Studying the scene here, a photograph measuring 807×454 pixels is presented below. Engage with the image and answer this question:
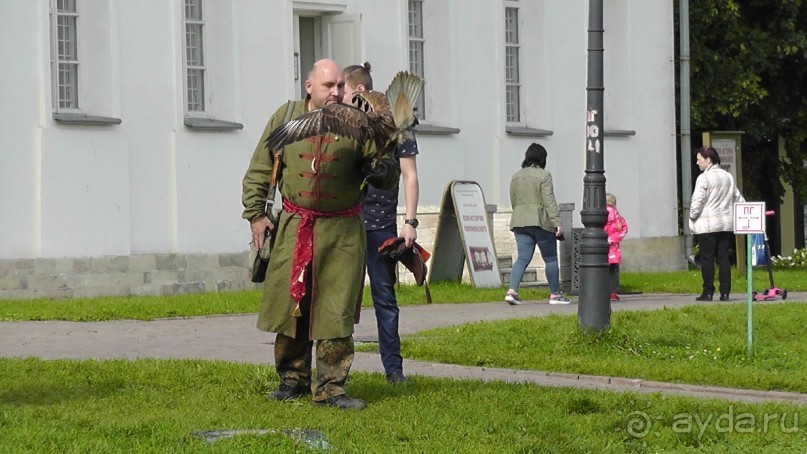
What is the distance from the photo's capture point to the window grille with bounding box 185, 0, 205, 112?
77.9 ft

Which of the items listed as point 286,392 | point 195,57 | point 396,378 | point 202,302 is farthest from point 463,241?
point 286,392

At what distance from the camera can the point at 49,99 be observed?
2144 centimetres

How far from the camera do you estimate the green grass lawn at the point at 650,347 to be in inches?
500

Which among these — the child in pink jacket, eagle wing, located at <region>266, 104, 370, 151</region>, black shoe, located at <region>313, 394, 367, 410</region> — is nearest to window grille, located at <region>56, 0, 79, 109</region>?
the child in pink jacket

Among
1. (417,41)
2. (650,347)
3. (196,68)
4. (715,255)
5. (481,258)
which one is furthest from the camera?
(417,41)

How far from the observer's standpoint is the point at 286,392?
408 inches

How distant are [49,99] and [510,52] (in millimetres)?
9654

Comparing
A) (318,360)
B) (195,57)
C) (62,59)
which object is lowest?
(318,360)

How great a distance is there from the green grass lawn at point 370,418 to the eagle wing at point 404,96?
1.70m

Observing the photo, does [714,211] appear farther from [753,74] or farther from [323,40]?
[753,74]

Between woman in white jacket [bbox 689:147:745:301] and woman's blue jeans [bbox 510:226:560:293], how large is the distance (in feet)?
5.69

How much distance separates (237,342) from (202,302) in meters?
5.06

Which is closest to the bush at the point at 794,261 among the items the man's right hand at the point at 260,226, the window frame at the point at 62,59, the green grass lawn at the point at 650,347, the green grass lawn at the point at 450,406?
the window frame at the point at 62,59

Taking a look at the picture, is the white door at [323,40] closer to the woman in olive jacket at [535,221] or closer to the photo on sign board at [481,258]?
the photo on sign board at [481,258]
